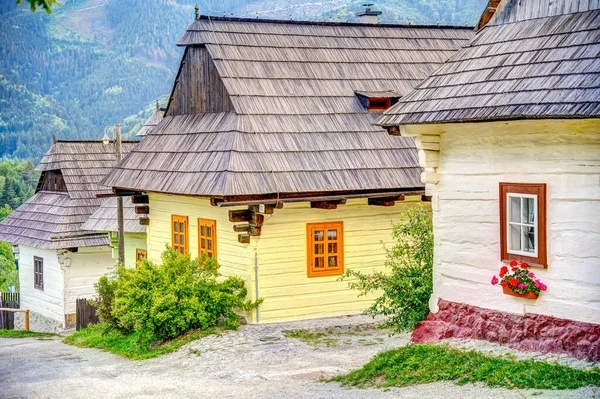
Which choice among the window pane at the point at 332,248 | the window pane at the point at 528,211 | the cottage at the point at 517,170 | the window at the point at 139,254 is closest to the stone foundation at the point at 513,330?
the cottage at the point at 517,170

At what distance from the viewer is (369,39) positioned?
21078 millimetres

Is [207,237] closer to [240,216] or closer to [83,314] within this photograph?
[240,216]

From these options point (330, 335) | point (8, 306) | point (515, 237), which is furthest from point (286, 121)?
point (8, 306)

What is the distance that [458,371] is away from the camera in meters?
10.5

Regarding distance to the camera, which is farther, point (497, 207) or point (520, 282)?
point (497, 207)

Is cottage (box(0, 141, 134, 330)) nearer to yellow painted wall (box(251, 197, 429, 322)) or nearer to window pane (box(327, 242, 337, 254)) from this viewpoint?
yellow painted wall (box(251, 197, 429, 322))

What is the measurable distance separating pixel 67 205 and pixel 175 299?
13223 mm

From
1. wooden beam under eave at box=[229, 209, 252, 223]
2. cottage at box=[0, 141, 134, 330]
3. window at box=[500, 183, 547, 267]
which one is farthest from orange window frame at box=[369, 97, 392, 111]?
cottage at box=[0, 141, 134, 330]

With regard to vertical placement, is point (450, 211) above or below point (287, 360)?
above

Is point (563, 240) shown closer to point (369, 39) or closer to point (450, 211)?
point (450, 211)

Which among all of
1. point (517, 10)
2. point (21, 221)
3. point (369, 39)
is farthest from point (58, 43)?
point (517, 10)

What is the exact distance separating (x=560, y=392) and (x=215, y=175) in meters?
8.56

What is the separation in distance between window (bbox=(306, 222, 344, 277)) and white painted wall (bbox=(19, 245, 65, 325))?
38.9 ft

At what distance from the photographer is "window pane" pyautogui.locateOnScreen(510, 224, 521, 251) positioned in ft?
38.0
